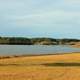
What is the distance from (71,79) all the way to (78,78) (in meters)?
0.83

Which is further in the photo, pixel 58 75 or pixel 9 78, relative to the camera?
pixel 58 75

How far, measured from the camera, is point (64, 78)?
77.5ft

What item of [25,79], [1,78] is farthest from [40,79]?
[1,78]

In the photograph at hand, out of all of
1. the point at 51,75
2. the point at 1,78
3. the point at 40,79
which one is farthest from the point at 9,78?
the point at 51,75

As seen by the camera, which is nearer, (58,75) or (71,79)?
(71,79)

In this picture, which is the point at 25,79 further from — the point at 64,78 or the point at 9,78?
the point at 64,78

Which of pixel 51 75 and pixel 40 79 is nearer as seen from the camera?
pixel 40 79

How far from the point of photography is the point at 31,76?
958 inches

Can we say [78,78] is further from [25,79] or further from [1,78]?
[1,78]

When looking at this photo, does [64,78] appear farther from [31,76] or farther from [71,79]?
[31,76]

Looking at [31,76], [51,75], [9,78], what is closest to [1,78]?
[9,78]

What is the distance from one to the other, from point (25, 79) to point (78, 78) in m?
3.78

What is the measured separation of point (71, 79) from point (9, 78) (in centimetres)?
418

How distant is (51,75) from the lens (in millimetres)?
25234
